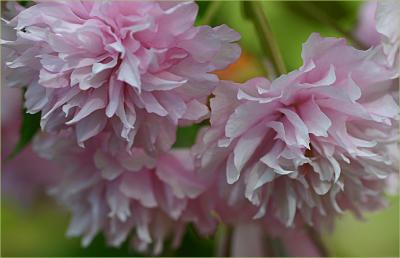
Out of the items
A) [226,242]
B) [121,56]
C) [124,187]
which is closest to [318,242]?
[226,242]

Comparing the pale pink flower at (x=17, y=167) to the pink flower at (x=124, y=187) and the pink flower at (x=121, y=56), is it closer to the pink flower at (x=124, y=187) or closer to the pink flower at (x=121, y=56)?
the pink flower at (x=124, y=187)

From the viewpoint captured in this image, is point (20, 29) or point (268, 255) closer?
point (20, 29)

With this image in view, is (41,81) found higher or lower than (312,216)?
higher

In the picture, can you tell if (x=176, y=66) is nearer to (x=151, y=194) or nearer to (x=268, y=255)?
(x=151, y=194)

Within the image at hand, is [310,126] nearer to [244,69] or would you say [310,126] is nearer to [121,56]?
[121,56]

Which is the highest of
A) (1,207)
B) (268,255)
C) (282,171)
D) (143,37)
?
(143,37)

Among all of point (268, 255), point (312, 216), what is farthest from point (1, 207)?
point (312, 216)

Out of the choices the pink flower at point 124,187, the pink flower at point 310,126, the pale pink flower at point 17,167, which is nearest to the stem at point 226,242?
the pink flower at point 124,187
